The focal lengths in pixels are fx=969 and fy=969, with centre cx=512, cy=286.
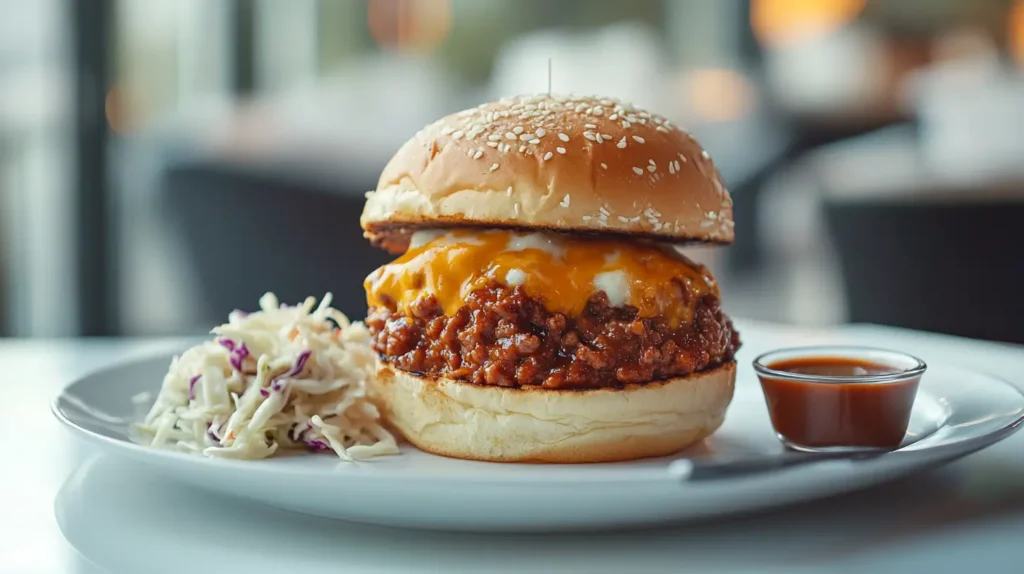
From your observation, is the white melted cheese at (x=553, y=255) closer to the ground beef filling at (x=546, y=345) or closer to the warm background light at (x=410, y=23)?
the ground beef filling at (x=546, y=345)

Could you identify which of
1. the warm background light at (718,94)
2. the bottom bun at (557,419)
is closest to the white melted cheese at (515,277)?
the bottom bun at (557,419)

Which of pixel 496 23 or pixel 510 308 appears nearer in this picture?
pixel 510 308

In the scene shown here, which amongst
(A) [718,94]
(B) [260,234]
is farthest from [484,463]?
(A) [718,94]

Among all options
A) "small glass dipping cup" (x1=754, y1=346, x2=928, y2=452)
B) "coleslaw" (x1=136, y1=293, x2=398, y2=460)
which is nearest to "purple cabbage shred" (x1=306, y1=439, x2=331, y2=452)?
"coleslaw" (x1=136, y1=293, x2=398, y2=460)

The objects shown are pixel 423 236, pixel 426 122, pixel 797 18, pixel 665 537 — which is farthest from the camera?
pixel 797 18

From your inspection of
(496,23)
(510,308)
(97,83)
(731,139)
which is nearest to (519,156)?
(510,308)

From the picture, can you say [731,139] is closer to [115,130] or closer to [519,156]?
[115,130]

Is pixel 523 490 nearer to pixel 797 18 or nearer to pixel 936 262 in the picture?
pixel 936 262
